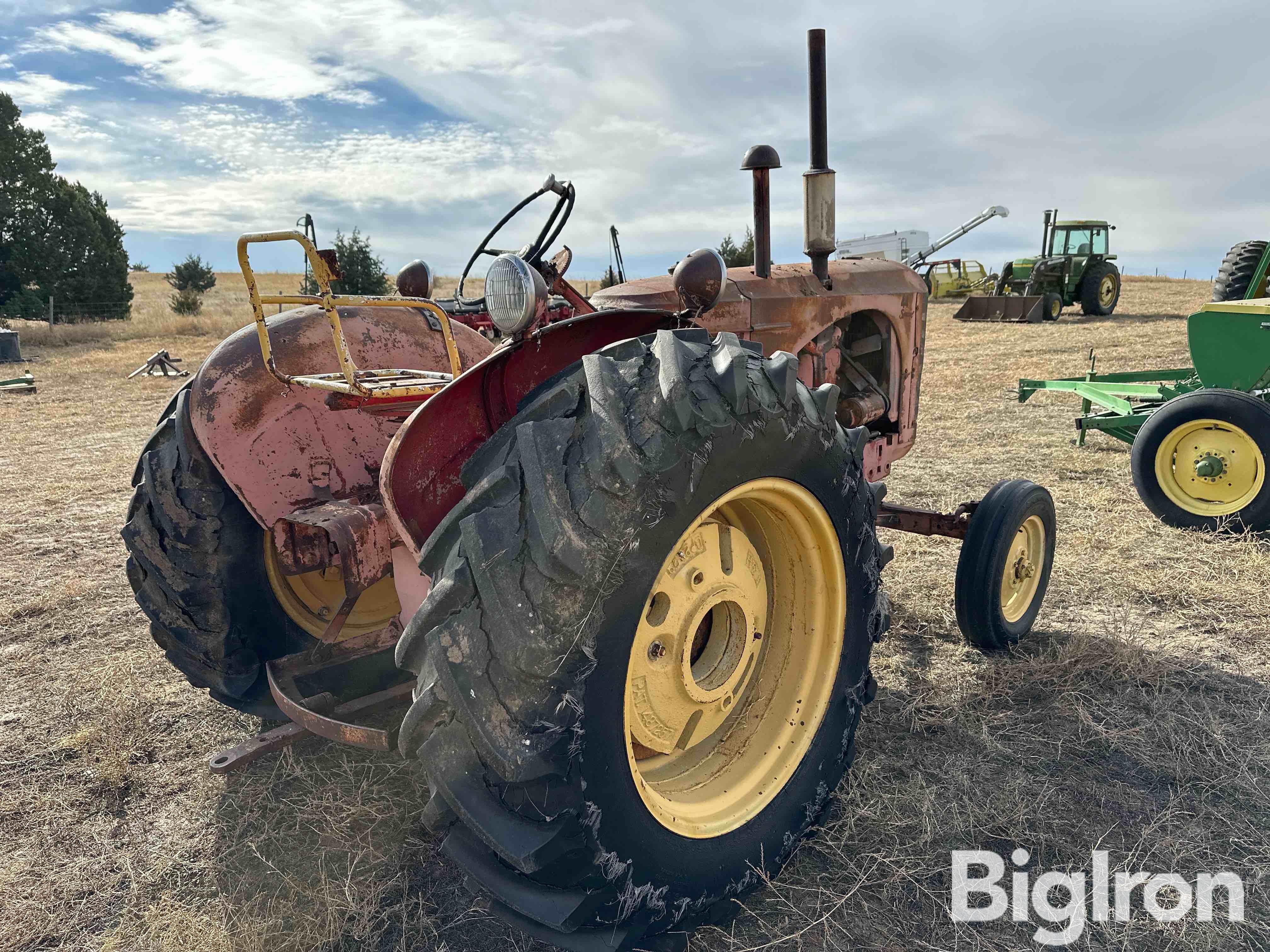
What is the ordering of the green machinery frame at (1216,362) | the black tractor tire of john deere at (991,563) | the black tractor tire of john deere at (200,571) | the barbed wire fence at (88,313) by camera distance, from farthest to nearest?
the barbed wire fence at (88,313), the green machinery frame at (1216,362), the black tractor tire of john deere at (991,563), the black tractor tire of john deere at (200,571)

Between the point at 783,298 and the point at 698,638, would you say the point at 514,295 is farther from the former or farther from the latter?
the point at 783,298

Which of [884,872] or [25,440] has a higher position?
[25,440]

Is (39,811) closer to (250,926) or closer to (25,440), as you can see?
(250,926)

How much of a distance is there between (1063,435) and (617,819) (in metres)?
7.38

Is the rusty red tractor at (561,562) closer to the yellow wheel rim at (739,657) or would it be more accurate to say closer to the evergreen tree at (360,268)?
the yellow wheel rim at (739,657)

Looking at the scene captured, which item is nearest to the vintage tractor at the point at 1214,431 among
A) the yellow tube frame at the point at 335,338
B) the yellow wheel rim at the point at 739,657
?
the yellow wheel rim at the point at 739,657

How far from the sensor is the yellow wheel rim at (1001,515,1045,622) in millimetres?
3461

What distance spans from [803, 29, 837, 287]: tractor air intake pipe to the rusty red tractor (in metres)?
0.01

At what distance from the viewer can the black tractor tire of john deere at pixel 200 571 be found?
2.48 meters

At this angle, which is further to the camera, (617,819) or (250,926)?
A: (250,926)

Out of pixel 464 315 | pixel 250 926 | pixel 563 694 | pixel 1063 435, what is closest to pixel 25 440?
pixel 464 315

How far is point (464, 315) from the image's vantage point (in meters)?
4.38

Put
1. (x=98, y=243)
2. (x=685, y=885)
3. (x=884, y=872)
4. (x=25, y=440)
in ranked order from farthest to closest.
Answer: (x=98, y=243), (x=25, y=440), (x=884, y=872), (x=685, y=885)

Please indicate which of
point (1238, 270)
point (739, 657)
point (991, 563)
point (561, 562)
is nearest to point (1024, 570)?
point (991, 563)
